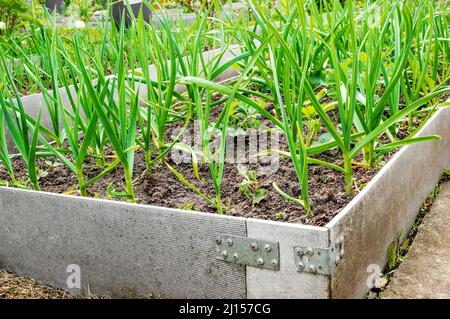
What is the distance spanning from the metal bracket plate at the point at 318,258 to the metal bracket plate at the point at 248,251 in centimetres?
5

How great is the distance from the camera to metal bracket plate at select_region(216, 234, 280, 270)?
4.09 ft

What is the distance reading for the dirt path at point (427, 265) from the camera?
1456 mm

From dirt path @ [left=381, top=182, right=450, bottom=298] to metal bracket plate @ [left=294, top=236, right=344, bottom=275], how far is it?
311mm

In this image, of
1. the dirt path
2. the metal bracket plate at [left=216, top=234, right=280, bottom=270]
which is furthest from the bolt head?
the dirt path

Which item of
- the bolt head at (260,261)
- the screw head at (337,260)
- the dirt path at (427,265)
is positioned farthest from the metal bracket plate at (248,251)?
the dirt path at (427,265)

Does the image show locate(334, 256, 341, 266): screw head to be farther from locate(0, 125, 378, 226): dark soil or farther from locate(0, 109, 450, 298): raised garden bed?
locate(0, 125, 378, 226): dark soil

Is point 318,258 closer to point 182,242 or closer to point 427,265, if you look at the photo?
point 182,242

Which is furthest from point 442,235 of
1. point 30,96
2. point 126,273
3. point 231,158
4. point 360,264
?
point 30,96

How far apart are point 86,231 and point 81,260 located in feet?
0.30

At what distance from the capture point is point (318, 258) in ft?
3.90

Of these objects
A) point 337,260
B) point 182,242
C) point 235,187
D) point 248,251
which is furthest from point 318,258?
point 235,187

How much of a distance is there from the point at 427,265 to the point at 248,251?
56 cm

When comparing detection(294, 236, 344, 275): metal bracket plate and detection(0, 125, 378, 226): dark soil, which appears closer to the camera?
detection(294, 236, 344, 275): metal bracket plate

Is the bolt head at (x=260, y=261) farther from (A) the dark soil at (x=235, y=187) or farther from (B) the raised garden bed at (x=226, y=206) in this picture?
(A) the dark soil at (x=235, y=187)
